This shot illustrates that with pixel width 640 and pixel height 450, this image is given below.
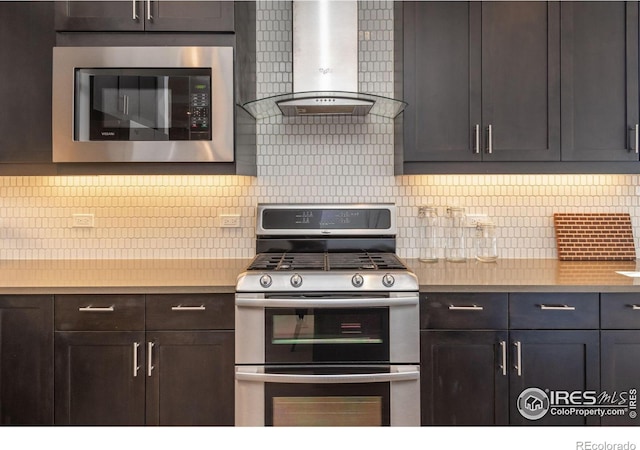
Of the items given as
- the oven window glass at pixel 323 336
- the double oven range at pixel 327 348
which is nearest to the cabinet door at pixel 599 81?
the double oven range at pixel 327 348

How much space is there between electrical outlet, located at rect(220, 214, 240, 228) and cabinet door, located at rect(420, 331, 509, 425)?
122 centimetres

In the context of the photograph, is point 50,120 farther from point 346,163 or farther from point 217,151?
point 346,163

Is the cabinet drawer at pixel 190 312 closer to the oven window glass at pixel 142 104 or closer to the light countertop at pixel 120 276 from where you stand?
the light countertop at pixel 120 276

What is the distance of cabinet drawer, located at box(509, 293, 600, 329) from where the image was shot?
1.91 metres

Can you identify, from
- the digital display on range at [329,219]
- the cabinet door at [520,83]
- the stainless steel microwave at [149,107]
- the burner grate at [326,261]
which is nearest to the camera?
the burner grate at [326,261]

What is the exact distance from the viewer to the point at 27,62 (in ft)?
7.41

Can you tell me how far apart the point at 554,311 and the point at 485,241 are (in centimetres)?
75

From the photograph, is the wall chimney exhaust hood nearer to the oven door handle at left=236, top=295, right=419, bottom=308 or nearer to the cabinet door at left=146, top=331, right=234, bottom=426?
the oven door handle at left=236, top=295, right=419, bottom=308

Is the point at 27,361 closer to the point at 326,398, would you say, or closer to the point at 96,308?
the point at 96,308

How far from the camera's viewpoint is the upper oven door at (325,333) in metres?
1.93

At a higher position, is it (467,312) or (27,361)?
(467,312)

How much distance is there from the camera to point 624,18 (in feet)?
7.44

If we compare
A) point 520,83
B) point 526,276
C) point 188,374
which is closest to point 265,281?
point 188,374

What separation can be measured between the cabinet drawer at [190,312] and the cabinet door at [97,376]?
0.11m
